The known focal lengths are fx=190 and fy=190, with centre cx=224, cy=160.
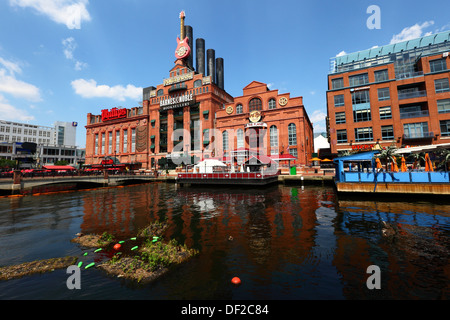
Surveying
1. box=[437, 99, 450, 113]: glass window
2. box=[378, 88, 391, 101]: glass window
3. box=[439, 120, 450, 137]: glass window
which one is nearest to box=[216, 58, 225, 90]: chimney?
box=[378, 88, 391, 101]: glass window

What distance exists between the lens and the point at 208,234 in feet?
31.2

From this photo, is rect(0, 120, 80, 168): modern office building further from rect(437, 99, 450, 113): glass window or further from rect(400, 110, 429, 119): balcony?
rect(437, 99, 450, 113): glass window

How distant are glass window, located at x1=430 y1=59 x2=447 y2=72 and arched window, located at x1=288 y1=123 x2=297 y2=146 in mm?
26895

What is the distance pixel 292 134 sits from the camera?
152ft

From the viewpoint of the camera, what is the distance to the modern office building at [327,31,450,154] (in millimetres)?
35500

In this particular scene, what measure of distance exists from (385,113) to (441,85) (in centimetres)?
952

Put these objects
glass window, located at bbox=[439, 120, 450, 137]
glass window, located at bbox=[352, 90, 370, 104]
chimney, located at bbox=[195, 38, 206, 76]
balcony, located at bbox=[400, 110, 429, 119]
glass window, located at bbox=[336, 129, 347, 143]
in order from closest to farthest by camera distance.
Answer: glass window, located at bbox=[439, 120, 450, 137], balcony, located at bbox=[400, 110, 429, 119], glass window, located at bbox=[352, 90, 370, 104], glass window, located at bbox=[336, 129, 347, 143], chimney, located at bbox=[195, 38, 206, 76]

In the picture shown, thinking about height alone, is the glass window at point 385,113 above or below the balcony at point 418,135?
above

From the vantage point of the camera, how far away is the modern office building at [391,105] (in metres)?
35.5

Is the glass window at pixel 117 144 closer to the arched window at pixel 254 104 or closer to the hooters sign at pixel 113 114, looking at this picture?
the hooters sign at pixel 113 114

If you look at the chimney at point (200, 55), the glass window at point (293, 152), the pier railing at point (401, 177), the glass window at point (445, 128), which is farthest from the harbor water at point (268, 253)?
the chimney at point (200, 55)

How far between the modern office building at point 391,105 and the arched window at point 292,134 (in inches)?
310
